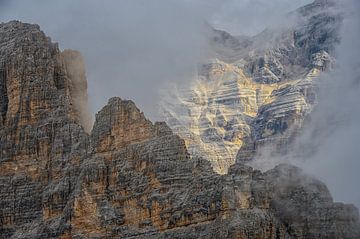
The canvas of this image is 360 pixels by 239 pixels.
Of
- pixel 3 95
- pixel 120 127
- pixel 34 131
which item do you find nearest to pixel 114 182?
pixel 120 127

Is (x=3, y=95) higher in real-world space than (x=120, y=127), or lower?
higher

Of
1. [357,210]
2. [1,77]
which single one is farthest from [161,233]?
[1,77]

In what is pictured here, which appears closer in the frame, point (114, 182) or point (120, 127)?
point (114, 182)

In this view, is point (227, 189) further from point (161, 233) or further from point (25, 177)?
point (25, 177)

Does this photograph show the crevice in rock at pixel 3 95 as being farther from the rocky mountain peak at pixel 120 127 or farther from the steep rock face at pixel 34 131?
the rocky mountain peak at pixel 120 127

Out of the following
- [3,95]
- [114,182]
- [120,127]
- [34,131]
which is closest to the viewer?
[114,182]

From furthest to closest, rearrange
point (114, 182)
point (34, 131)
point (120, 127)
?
point (34, 131), point (120, 127), point (114, 182)

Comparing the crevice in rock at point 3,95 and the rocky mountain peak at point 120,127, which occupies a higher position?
the crevice in rock at point 3,95

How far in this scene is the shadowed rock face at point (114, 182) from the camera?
12738cm

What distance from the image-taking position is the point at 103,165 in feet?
449

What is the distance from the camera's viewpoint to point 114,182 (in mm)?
136125

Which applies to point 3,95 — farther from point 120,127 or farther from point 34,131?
point 120,127

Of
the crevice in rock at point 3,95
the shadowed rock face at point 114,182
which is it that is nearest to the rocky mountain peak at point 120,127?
the shadowed rock face at point 114,182

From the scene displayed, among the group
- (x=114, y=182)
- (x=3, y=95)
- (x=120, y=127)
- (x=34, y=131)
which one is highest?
(x=3, y=95)
